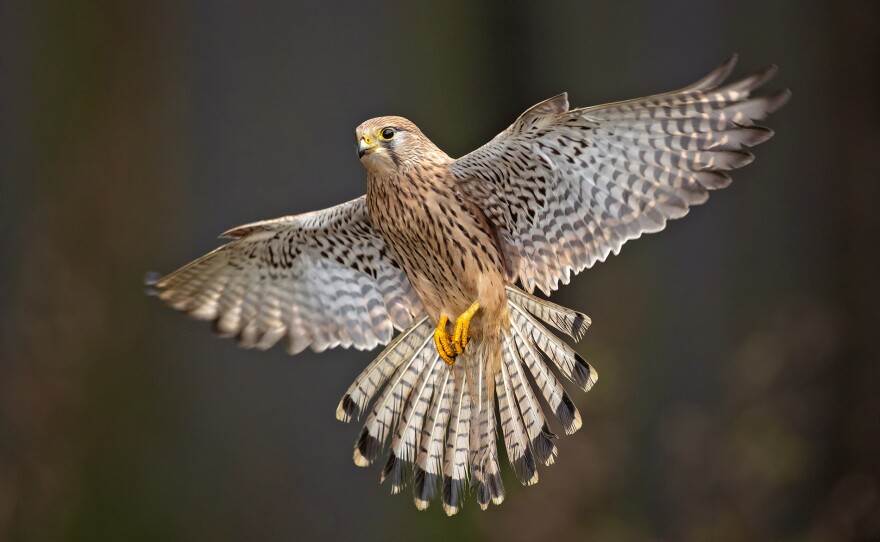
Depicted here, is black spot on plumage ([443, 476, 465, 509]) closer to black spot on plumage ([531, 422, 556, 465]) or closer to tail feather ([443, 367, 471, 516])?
tail feather ([443, 367, 471, 516])

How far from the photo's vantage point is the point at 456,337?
6.37 ft

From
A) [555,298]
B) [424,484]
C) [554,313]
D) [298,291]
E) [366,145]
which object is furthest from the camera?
[555,298]

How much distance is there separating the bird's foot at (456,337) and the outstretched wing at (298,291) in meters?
0.28

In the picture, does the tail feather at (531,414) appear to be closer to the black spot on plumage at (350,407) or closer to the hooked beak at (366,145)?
the black spot on plumage at (350,407)

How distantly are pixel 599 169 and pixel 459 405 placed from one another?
0.59m

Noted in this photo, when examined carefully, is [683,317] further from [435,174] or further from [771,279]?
[435,174]

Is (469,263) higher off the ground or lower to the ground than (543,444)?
higher

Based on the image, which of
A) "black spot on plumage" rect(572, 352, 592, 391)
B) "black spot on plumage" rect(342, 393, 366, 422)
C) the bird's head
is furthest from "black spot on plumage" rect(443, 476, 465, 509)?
the bird's head

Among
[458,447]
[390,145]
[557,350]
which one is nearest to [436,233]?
[390,145]

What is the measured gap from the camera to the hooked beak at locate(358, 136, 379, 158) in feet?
6.24

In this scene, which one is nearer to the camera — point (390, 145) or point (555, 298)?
point (390, 145)

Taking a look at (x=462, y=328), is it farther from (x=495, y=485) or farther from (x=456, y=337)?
(x=495, y=485)

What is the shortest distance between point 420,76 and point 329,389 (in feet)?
4.44

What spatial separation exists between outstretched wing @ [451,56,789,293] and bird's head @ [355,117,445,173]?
0.08m
